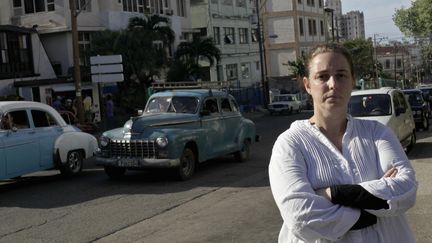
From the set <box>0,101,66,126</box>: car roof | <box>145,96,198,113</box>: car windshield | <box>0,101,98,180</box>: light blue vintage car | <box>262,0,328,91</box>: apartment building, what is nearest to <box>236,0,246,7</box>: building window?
<box>262,0,328,91</box>: apartment building

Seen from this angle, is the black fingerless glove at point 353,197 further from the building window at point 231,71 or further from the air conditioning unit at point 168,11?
the building window at point 231,71

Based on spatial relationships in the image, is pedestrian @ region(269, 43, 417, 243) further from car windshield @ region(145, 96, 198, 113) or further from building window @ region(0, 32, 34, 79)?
building window @ region(0, 32, 34, 79)

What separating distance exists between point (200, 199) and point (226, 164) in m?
4.96

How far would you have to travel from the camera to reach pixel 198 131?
13.0m

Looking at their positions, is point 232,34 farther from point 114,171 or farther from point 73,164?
point 114,171

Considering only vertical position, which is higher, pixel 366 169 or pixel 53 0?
pixel 53 0

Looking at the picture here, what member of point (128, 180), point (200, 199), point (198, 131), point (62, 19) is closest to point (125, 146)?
point (128, 180)

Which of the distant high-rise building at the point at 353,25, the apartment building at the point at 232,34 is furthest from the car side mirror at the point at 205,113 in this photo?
the distant high-rise building at the point at 353,25

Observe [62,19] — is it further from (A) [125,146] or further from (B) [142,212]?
(B) [142,212]

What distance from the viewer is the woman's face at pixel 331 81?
279cm

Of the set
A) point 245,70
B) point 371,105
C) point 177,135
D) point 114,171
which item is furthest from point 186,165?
point 245,70

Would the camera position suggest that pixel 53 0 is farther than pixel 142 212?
Yes

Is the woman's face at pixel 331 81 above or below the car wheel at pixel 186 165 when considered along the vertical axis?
above

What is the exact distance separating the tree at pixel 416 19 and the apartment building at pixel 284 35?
3298cm
